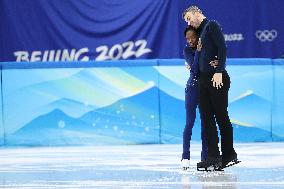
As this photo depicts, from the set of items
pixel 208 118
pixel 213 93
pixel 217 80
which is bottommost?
pixel 208 118

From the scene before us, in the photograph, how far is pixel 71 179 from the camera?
657cm

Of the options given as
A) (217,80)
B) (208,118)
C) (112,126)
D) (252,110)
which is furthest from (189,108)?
(252,110)

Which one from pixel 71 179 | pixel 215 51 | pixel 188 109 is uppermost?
pixel 215 51

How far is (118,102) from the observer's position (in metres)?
11.4

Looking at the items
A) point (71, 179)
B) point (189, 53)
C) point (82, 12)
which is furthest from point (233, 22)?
point (71, 179)

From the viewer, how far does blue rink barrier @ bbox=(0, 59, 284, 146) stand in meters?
11.4

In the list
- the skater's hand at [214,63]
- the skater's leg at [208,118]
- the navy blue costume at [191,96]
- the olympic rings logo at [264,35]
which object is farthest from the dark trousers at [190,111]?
the olympic rings logo at [264,35]

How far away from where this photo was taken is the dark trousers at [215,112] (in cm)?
699

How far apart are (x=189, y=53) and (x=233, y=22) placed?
7141 millimetres

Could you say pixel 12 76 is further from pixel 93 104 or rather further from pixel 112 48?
pixel 112 48

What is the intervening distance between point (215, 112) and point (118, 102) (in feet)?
14.8

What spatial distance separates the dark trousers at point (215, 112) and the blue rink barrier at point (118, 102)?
427 cm

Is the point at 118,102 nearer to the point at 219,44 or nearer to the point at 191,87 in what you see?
the point at 191,87

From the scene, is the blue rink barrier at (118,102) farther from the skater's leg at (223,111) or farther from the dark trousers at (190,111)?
the skater's leg at (223,111)
